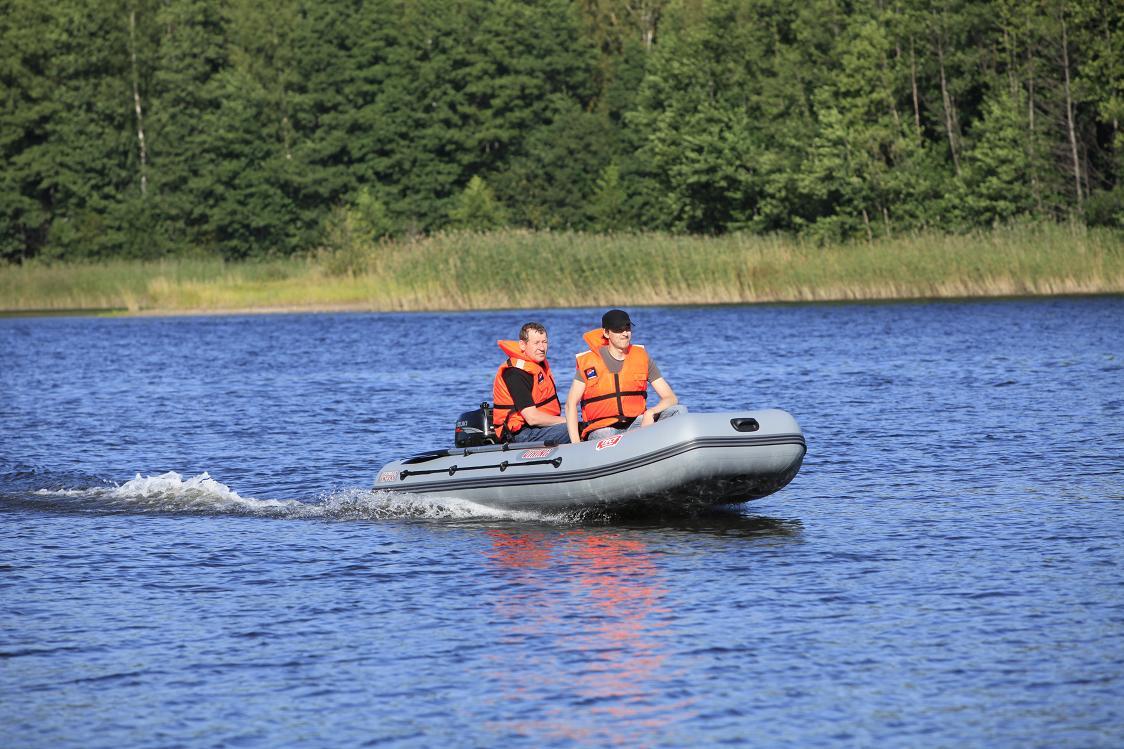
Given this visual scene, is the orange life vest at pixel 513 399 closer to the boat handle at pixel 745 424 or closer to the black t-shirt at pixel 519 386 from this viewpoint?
the black t-shirt at pixel 519 386

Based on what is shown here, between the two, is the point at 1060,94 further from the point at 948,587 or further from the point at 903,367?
the point at 948,587

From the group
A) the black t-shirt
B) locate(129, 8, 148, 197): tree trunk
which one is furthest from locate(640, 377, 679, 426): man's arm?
locate(129, 8, 148, 197): tree trunk

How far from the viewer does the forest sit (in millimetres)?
55688

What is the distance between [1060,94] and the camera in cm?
4503

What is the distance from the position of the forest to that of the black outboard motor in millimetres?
40725

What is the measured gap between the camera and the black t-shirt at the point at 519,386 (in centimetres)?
1263

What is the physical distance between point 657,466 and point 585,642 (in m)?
3.20

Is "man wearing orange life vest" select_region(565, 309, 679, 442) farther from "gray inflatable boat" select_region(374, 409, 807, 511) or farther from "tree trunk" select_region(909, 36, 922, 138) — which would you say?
"tree trunk" select_region(909, 36, 922, 138)

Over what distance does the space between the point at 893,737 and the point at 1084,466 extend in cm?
779

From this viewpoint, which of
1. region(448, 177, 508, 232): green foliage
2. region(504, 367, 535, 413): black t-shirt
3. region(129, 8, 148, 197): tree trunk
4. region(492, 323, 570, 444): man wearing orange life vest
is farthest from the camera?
region(129, 8, 148, 197): tree trunk

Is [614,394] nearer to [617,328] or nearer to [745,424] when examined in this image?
[617,328]

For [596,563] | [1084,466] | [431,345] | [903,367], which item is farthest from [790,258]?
[596,563]

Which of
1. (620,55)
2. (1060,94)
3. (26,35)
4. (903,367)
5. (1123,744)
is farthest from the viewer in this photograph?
(620,55)

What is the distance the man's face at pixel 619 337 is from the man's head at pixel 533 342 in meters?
0.50
